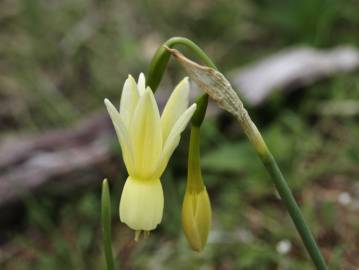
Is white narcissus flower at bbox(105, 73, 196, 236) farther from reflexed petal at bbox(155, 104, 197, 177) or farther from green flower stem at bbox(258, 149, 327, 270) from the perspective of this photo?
green flower stem at bbox(258, 149, 327, 270)

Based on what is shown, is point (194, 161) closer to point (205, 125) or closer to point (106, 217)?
point (106, 217)

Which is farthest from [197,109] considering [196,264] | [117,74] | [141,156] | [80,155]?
[117,74]

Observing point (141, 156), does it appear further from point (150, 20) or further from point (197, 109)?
point (150, 20)

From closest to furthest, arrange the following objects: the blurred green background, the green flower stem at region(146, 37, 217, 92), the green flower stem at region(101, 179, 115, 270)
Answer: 1. the green flower stem at region(146, 37, 217, 92)
2. the green flower stem at region(101, 179, 115, 270)
3. the blurred green background

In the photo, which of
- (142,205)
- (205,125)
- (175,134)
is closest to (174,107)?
(175,134)

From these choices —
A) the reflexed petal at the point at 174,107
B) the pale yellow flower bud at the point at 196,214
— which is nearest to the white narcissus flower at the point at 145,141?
the reflexed petal at the point at 174,107

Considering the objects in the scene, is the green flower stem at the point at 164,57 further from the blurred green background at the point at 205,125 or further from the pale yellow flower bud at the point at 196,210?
the blurred green background at the point at 205,125

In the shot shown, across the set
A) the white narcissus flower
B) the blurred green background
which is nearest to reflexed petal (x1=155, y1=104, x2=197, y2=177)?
the white narcissus flower
